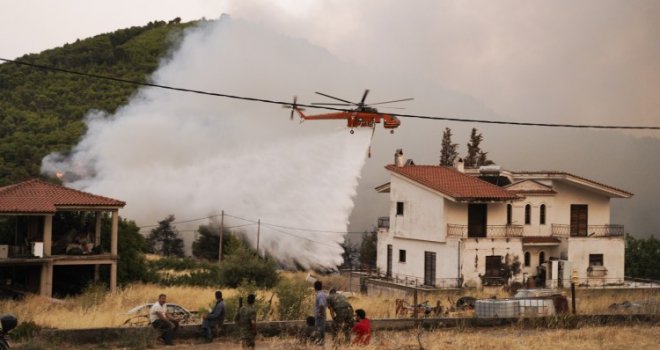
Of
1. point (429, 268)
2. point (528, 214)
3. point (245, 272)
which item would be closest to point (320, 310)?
point (245, 272)

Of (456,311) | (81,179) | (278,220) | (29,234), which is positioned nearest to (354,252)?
(278,220)

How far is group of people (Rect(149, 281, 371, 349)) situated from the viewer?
18.7 meters

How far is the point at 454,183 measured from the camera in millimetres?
44656

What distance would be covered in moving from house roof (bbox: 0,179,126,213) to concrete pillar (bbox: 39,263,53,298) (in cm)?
227

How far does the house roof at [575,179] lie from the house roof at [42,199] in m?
21.7

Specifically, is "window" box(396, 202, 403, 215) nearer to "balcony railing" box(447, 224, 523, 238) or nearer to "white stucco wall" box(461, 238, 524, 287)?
"balcony railing" box(447, 224, 523, 238)

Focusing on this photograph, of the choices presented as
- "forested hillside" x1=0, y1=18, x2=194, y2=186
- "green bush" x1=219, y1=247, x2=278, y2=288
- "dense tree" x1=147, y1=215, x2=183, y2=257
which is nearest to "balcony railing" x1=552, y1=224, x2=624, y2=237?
"green bush" x1=219, y1=247, x2=278, y2=288

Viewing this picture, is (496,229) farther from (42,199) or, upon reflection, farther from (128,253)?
(42,199)

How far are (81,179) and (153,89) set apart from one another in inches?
689

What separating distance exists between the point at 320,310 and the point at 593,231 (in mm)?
31222

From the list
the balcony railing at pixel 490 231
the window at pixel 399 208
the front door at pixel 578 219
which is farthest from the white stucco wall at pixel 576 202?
the window at pixel 399 208

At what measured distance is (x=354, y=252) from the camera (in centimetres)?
8188

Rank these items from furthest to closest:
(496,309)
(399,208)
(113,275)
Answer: (399,208) < (113,275) < (496,309)

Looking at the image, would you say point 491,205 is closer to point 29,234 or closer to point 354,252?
point 29,234
